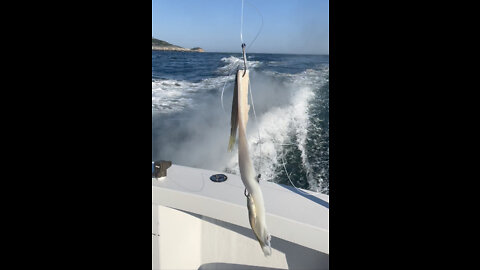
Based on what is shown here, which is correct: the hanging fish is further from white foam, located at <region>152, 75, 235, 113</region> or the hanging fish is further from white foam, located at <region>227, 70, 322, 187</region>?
white foam, located at <region>152, 75, 235, 113</region>

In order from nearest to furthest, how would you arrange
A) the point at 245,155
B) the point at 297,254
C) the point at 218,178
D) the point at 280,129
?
the point at 245,155
the point at 218,178
the point at 297,254
the point at 280,129

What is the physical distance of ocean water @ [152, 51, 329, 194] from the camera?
3.97 meters

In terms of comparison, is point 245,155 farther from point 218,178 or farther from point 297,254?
point 297,254

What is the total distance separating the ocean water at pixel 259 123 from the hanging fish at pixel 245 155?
9.03 feet

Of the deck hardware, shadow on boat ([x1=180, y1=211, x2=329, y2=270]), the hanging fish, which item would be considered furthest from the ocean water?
the hanging fish

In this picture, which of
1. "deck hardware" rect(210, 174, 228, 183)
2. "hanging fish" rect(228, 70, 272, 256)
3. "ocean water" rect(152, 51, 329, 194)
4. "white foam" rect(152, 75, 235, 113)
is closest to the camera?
"hanging fish" rect(228, 70, 272, 256)

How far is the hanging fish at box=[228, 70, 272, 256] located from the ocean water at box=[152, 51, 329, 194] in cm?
275

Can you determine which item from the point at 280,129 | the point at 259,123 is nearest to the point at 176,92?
the point at 259,123

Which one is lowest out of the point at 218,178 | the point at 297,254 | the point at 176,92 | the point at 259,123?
the point at 297,254

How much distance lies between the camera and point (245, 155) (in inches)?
21.8

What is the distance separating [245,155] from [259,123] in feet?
13.4
